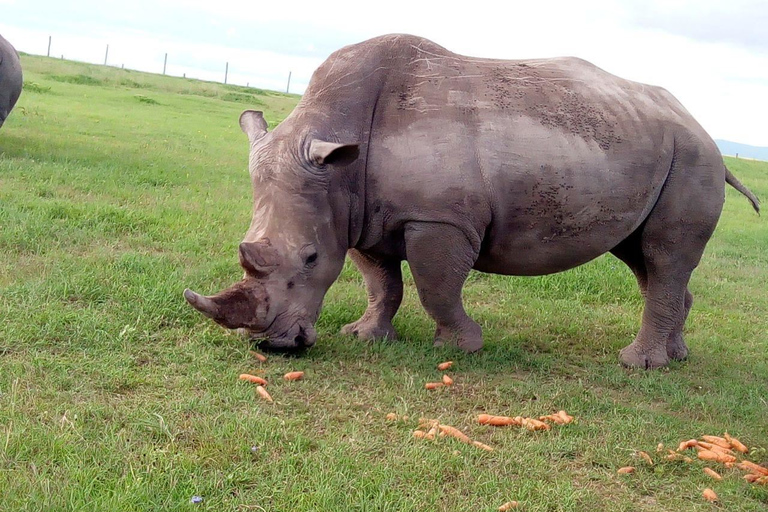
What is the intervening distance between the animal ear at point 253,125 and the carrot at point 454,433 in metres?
2.52

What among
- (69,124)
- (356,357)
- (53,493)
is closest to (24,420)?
(53,493)

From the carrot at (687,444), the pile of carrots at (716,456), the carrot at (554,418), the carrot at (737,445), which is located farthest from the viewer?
the carrot at (554,418)

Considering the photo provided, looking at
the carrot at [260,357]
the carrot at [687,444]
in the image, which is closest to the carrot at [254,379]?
the carrot at [260,357]

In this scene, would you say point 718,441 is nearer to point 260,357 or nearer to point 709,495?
point 709,495

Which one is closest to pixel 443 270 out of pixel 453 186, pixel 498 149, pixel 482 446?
pixel 453 186

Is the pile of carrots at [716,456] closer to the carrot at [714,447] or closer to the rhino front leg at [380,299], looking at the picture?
the carrot at [714,447]

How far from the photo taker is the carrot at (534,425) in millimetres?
4574

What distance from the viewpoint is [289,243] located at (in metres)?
5.24

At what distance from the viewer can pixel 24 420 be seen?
3928 millimetres

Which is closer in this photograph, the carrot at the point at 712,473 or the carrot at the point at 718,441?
the carrot at the point at 712,473

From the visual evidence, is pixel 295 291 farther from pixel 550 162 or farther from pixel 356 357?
pixel 550 162

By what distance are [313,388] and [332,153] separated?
4.67 ft

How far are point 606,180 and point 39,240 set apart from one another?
15.0ft

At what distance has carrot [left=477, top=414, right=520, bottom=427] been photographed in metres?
4.61
